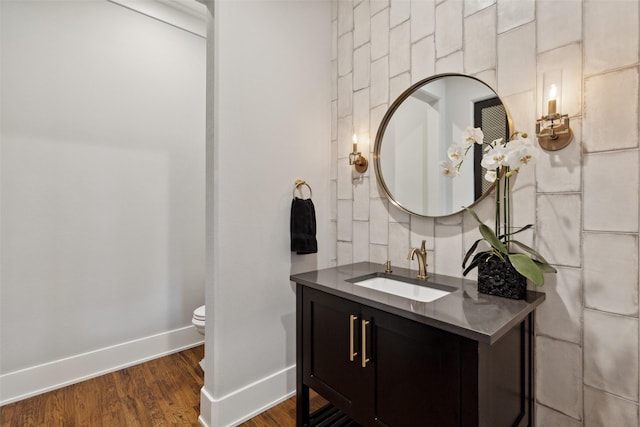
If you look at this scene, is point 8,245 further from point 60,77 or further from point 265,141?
point 265,141

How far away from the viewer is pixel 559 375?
1184 millimetres

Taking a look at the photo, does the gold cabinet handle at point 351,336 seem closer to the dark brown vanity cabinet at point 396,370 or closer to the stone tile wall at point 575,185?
the dark brown vanity cabinet at point 396,370

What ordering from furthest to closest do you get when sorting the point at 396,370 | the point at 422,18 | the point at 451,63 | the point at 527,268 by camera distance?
the point at 422,18 → the point at 451,63 → the point at 396,370 → the point at 527,268

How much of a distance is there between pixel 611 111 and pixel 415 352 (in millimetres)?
1096

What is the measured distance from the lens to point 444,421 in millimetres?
1005

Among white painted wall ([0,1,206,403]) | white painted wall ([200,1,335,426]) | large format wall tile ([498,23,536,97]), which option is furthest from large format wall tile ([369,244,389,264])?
white painted wall ([0,1,206,403])

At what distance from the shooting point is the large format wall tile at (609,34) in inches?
40.6

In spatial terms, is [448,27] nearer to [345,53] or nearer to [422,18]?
[422,18]

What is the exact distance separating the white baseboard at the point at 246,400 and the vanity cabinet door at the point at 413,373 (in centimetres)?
83

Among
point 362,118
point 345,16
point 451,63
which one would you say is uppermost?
point 345,16

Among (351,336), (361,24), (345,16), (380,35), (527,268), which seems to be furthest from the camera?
(345,16)

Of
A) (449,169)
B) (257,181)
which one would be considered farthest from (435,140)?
(257,181)

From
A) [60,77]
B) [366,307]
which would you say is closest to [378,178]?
[366,307]

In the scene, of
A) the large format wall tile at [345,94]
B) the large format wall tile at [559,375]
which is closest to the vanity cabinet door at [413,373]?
the large format wall tile at [559,375]
